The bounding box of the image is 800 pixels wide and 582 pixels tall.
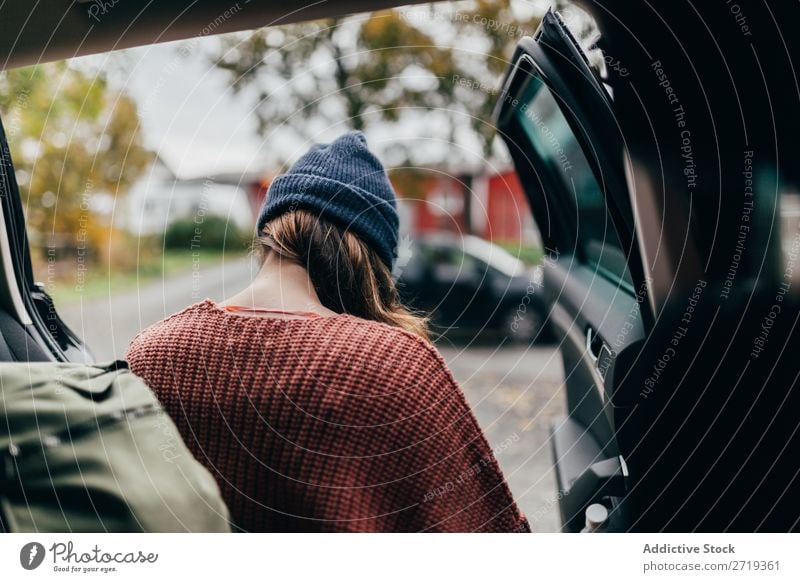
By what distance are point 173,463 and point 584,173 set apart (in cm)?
112

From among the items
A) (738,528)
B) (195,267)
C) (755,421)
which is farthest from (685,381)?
(195,267)

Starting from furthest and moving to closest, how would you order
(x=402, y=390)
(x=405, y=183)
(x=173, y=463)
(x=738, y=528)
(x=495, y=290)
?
1. (x=495, y=290)
2. (x=405, y=183)
3. (x=738, y=528)
4. (x=402, y=390)
5. (x=173, y=463)

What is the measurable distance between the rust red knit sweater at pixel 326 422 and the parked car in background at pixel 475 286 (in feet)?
11.9

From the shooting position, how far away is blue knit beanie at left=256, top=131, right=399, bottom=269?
1.14 m

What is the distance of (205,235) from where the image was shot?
5.04 ft

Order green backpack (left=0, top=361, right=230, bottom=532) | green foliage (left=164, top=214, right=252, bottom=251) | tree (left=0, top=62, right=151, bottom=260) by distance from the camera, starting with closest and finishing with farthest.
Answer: green backpack (left=0, top=361, right=230, bottom=532), tree (left=0, top=62, right=151, bottom=260), green foliage (left=164, top=214, right=252, bottom=251)

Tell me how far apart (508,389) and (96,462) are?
3815mm

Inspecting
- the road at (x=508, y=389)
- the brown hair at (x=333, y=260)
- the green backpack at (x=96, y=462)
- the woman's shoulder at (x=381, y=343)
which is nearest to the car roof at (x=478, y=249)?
the road at (x=508, y=389)

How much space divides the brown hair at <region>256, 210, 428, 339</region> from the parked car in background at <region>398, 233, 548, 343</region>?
134 inches

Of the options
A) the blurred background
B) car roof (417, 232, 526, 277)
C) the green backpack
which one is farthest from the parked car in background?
the green backpack

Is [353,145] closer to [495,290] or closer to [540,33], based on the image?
[540,33]

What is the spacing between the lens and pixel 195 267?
1601 millimetres

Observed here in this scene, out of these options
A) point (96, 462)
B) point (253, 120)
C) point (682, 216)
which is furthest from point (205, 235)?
point (682, 216)

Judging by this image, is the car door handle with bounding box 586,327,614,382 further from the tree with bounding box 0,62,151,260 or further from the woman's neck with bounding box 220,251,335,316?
the tree with bounding box 0,62,151,260
